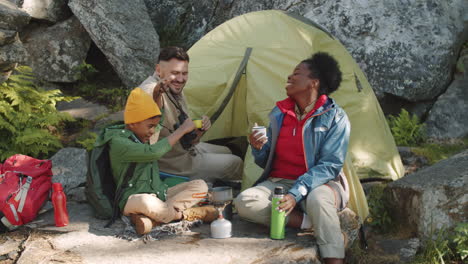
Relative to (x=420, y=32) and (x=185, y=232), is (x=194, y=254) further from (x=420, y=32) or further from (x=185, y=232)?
(x=420, y=32)

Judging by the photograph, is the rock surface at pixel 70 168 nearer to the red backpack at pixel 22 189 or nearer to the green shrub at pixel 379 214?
the red backpack at pixel 22 189

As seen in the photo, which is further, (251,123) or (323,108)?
(251,123)

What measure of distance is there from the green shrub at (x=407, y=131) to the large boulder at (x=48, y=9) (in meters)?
5.80

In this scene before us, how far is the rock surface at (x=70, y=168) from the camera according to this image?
586cm

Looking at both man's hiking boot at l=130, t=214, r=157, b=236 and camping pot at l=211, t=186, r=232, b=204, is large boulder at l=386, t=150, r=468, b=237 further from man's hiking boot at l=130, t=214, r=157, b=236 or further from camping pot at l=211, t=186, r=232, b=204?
man's hiking boot at l=130, t=214, r=157, b=236

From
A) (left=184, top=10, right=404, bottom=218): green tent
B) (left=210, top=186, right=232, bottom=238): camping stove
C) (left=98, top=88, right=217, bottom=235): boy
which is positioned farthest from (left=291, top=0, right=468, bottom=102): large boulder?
(left=98, top=88, right=217, bottom=235): boy

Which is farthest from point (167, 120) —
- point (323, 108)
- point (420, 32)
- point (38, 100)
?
point (420, 32)

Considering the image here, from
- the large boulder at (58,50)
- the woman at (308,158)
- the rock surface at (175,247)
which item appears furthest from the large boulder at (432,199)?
the large boulder at (58,50)

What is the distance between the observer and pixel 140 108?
4199mm

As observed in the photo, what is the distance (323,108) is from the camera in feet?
13.7

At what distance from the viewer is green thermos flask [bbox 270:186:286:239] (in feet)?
12.8

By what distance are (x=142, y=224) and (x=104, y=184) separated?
0.58 meters

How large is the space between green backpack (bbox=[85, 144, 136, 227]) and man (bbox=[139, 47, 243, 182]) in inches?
19.1

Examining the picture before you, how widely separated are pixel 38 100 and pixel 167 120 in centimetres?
308
